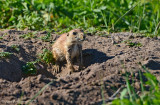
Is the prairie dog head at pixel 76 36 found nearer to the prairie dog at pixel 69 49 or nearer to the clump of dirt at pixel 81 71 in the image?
the prairie dog at pixel 69 49

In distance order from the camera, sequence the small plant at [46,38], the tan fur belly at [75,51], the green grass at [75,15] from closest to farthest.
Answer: the tan fur belly at [75,51] < the small plant at [46,38] < the green grass at [75,15]

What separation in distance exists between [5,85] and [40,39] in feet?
7.69

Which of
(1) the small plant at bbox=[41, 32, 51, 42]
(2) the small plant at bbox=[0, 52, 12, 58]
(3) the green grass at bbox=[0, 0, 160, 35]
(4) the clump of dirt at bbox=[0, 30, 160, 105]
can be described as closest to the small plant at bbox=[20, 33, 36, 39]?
(4) the clump of dirt at bbox=[0, 30, 160, 105]

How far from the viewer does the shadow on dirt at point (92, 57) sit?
4.96 metres

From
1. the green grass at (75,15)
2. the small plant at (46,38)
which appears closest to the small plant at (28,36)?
the small plant at (46,38)

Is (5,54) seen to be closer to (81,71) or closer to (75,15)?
(81,71)

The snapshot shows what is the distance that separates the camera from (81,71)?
14.1 ft

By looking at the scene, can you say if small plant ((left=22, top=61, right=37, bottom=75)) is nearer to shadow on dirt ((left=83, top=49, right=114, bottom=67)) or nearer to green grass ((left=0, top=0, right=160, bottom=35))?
shadow on dirt ((left=83, top=49, right=114, bottom=67))

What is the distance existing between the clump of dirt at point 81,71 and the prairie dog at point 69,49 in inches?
6.2

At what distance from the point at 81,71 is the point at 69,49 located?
3.05 feet

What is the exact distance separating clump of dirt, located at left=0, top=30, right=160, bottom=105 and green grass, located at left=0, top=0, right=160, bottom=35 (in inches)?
42.6

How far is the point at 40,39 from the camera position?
5902mm

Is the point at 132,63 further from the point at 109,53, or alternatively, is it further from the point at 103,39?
the point at 103,39

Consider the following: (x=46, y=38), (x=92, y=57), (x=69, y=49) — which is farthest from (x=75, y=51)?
(x=46, y=38)
